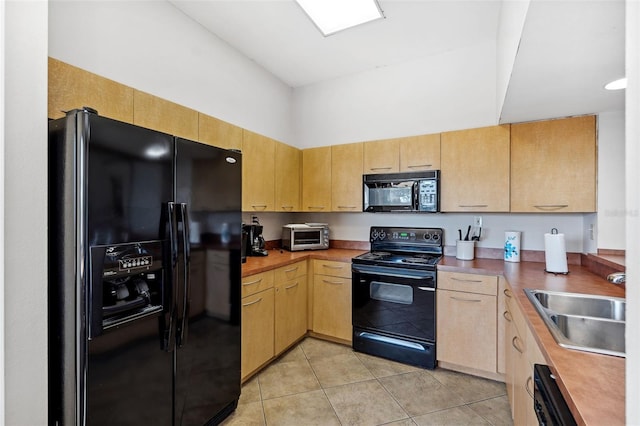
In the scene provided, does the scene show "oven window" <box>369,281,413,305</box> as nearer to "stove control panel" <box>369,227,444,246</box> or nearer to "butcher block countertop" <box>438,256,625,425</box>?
"stove control panel" <box>369,227,444,246</box>

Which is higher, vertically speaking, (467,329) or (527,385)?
(527,385)

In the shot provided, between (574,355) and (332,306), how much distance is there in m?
2.10

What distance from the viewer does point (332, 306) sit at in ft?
9.47

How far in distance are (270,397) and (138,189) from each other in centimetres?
167

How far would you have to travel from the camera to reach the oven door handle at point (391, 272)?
8.01ft

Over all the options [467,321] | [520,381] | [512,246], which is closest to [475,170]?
[512,246]

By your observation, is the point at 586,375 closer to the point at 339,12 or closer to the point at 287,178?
the point at 339,12

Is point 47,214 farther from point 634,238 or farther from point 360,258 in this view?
point 360,258

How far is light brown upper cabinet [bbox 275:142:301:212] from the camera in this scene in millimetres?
3023

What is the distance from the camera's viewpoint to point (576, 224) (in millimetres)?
2471

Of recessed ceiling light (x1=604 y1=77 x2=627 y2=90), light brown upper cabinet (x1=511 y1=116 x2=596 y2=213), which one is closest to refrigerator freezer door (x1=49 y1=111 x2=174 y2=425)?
recessed ceiling light (x1=604 y1=77 x2=627 y2=90)

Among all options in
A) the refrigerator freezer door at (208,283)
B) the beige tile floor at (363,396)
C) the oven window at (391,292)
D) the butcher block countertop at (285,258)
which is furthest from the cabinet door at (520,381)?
the refrigerator freezer door at (208,283)

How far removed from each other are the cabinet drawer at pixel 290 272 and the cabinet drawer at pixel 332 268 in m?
0.12

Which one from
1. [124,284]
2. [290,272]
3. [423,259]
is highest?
[124,284]
